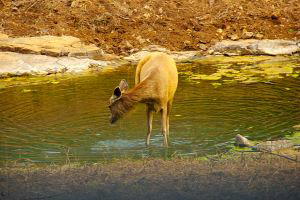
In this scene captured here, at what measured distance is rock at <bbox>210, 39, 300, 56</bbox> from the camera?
18578 mm

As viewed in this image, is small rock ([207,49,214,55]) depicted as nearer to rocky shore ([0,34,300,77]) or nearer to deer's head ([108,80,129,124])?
rocky shore ([0,34,300,77])

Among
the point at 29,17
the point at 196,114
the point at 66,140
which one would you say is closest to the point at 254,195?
the point at 66,140

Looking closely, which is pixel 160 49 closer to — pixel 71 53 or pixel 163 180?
pixel 71 53

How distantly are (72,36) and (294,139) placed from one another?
39.9 feet

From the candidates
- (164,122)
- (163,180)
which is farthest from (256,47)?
(163,180)

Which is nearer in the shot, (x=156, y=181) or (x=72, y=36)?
(x=156, y=181)

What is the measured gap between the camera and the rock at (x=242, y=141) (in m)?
9.51

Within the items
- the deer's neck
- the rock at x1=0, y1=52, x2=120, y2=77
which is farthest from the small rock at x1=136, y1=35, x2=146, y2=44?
the deer's neck

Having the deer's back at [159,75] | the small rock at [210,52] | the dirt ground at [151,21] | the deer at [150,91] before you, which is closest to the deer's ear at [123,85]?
the deer at [150,91]

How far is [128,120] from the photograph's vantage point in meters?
11.6

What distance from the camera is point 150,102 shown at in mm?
9703

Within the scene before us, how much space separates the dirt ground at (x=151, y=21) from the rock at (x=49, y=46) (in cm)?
80

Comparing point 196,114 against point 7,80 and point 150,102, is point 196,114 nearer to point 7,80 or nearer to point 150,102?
point 150,102

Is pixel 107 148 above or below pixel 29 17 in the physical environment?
below
